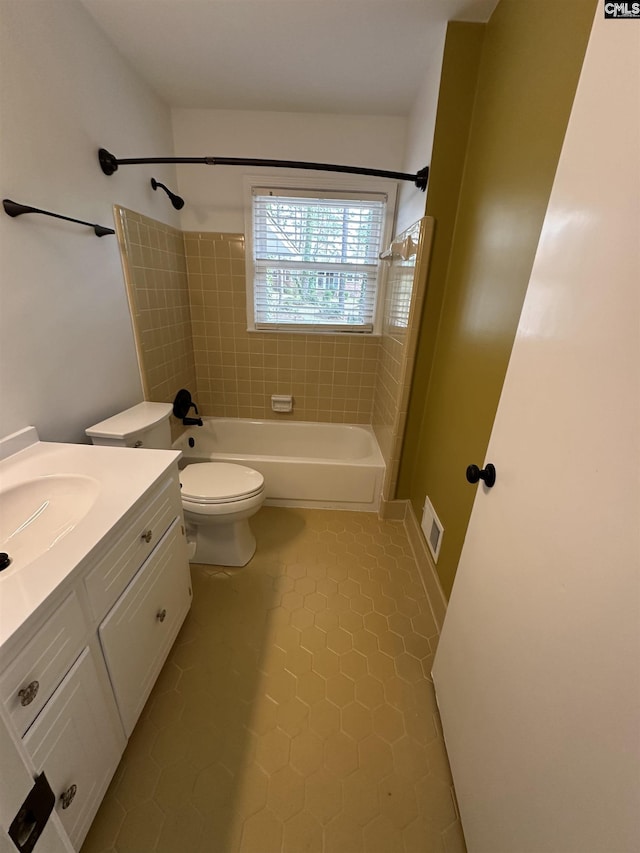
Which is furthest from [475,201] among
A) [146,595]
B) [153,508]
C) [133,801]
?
[133,801]

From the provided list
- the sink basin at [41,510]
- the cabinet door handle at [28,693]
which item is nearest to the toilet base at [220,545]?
the sink basin at [41,510]

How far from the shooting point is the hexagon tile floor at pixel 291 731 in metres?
Result: 0.92

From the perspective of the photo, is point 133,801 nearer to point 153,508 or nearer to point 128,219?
point 153,508

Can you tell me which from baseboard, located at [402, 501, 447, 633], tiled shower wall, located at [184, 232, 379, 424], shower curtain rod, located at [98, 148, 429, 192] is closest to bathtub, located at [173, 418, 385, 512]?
baseboard, located at [402, 501, 447, 633]

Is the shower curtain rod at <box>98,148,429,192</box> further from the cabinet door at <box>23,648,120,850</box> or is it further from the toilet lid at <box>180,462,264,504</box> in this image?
the cabinet door at <box>23,648,120,850</box>

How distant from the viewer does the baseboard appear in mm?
1491

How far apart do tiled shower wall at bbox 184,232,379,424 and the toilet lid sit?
966 mm

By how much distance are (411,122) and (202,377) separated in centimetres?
211

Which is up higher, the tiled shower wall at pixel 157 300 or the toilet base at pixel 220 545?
the tiled shower wall at pixel 157 300

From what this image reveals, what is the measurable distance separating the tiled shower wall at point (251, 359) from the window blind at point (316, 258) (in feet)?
0.41

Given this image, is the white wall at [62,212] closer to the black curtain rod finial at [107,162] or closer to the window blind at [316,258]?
the black curtain rod finial at [107,162]

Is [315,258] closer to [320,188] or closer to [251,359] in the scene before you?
[320,188]

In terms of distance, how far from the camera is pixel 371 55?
4.85ft

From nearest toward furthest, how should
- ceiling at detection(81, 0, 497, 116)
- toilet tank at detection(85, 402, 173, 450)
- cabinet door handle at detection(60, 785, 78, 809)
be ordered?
cabinet door handle at detection(60, 785, 78, 809), ceiling at detection(81, 0, 497, 116), toilet tank at detection(85, 402, 173, 450)
